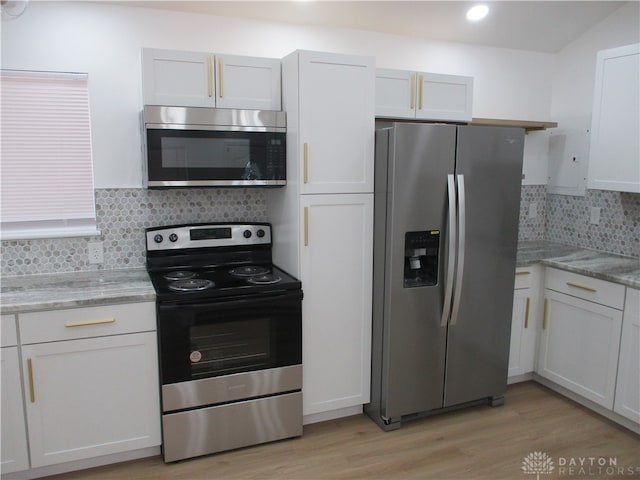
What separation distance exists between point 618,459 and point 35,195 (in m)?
3.43

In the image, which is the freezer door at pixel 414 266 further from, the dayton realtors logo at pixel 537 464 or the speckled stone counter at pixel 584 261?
the speckled stone counter at pixel 584 261

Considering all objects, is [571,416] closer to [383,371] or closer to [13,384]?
[383,371]

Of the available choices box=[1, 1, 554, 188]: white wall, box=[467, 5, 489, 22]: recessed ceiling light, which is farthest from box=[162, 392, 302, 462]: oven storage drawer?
box=[467, 5, 489, 22]: recessed ceiling light

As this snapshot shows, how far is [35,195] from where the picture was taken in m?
2.79

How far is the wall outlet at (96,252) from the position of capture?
282cm

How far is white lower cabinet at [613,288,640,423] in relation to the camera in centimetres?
267

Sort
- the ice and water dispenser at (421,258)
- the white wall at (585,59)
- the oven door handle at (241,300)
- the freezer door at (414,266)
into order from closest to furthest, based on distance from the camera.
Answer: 1. the oven door handle at (241,300)
2. the freezer door at (414,266)
3. the ice and water dispenser at (421,258)
4. the white wall at (585,59)

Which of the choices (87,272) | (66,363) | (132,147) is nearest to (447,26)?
(132,147)

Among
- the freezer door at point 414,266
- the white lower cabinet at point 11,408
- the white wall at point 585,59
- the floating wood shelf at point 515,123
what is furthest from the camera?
the floating wood shelf at point 515,123

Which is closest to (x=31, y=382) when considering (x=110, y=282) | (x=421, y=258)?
(x=110, y=282)

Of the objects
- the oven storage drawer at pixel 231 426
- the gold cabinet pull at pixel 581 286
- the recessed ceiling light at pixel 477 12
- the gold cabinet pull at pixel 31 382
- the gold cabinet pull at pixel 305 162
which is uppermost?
the recessed ceiling light at pixel 477 12

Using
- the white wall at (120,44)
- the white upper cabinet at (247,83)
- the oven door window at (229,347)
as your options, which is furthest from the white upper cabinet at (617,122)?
the oven door window at (229,347)

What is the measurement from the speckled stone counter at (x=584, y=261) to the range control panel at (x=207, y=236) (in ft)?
5.45

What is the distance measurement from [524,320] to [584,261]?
53 centimetres
